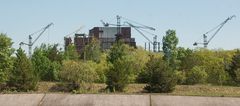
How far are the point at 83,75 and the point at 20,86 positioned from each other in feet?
19.9

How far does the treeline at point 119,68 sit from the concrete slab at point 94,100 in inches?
314

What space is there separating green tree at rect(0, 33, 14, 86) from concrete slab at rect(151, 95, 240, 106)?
1674cm

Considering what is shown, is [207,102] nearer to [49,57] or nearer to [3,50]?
[3,50]

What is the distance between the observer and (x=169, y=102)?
113 feet

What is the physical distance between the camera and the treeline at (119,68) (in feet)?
149

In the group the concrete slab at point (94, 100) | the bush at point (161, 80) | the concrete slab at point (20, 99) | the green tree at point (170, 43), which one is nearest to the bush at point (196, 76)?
A: the bush at point (161, 80)

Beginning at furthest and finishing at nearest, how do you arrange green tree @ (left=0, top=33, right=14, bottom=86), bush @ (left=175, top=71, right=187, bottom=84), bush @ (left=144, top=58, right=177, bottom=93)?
1. bush @ (left=175, top=71, right=187, bottom=84)
2. green tree @ (left=0, top=33, right=14, bottom=86)
3. bush @ (left=144, top=58, right=177, bottom=93)

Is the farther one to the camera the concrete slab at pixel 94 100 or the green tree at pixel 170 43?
the green tree at pixel 170 43

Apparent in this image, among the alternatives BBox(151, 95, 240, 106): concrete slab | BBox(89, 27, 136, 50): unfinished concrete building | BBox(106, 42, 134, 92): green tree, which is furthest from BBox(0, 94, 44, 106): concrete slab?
BBox(89, 27, 136, 50): unfinished concrete building

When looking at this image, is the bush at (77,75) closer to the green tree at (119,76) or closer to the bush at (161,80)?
the green tree at (119,76)

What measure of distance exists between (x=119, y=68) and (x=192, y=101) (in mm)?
12959

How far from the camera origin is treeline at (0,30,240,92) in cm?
4541

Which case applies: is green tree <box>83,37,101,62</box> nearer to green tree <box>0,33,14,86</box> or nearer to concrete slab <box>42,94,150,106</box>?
green tree <box>0,33,14,86</box>

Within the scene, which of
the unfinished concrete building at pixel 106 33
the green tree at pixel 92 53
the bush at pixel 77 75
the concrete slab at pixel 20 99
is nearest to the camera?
the concrete slab at pixel 20 99
